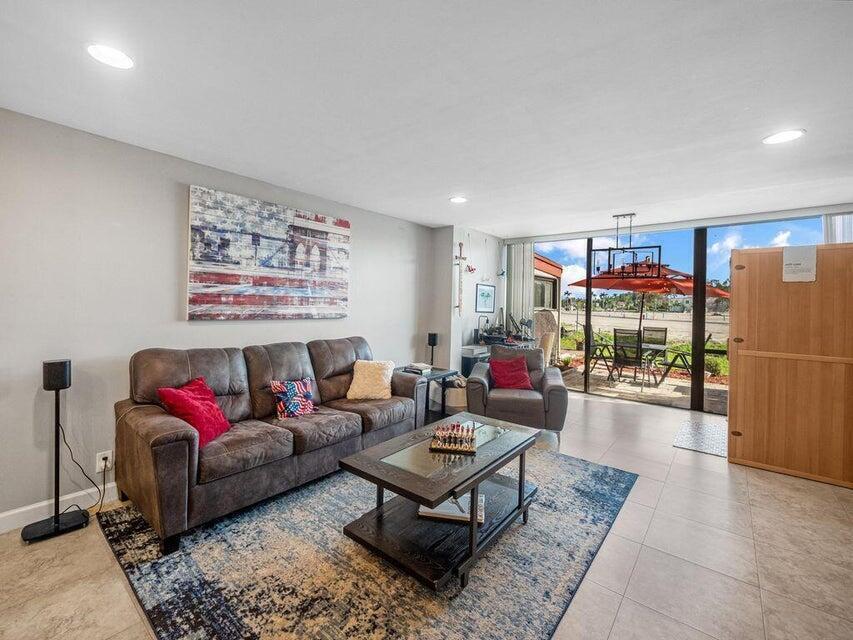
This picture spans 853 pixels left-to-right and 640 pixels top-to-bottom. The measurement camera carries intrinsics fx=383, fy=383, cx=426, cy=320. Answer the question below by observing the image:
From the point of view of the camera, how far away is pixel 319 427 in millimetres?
2840

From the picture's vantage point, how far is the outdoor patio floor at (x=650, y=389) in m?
5.02

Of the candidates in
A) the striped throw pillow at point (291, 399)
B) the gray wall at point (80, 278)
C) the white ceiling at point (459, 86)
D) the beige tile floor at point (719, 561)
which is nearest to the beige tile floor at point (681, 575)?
the beige tile floor at point (719, 561)

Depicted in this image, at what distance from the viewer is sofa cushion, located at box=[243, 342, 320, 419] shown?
3.11 m

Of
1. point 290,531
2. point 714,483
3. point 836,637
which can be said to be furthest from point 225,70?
point 714,483

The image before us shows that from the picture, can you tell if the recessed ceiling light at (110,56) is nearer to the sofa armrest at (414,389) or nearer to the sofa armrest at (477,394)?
the sofa armrest at (414,389)

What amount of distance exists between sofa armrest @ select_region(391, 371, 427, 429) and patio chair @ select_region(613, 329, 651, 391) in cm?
347

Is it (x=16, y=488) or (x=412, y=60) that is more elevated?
(x=412, y=60)

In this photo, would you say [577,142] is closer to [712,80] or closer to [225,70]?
[712,80]

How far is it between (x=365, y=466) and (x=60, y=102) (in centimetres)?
267

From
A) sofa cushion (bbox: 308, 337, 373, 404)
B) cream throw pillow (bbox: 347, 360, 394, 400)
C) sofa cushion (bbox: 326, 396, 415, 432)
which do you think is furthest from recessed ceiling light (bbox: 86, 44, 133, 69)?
cream throw pillow (bbox: 347, 360, 394, 400)

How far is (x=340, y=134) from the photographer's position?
8.27 feet

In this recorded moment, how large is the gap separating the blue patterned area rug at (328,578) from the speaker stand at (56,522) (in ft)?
0.48

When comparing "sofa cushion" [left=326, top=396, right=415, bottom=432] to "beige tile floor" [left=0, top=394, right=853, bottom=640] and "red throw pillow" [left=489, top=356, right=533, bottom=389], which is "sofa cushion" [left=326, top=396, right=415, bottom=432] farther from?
"beige tile floor" [left=0, top=394, right=853, bottom=640]

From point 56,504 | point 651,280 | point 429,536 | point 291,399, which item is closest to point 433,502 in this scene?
point 429,536
